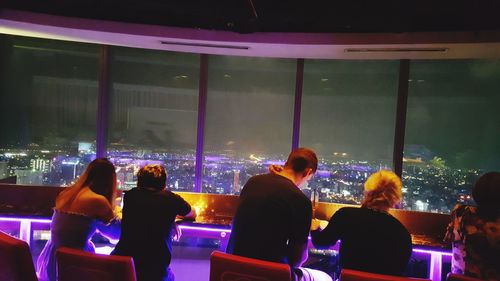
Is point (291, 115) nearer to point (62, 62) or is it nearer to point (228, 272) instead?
point (62, 62)

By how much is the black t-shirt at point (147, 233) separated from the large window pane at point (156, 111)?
8.75 feet

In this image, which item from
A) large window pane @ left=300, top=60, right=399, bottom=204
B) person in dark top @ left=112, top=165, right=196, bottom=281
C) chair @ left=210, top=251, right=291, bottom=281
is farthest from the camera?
large window pane @ left=300, top=60, right=399, bottom=204

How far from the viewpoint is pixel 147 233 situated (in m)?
2.17

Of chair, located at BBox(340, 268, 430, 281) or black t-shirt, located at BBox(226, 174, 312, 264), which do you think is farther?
black t-shirt, located at BBox(226, 174, 312, 264)

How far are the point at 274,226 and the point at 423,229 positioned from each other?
6.14 feet

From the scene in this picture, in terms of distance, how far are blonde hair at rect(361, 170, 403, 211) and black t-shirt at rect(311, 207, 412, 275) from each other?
0.09 m

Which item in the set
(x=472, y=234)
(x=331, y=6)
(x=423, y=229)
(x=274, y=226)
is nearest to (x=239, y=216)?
(x=274, y=226)

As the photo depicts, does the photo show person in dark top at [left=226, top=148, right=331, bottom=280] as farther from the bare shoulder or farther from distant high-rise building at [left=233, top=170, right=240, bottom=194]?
distant high-rise building at [left=233, top=170, right=240, bottom=194]

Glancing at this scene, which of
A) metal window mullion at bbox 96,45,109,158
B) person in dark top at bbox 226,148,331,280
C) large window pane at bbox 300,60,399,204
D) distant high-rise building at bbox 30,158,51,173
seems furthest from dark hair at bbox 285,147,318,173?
distant high-rise building at bbox 30,158,51,173

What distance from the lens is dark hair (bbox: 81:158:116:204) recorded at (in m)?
2.39

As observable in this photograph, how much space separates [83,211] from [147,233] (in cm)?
43

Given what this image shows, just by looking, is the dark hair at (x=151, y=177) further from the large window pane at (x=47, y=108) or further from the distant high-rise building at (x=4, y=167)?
the distant high-rise building at (x=4, y=167)

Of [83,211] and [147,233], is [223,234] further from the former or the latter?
[83,211]

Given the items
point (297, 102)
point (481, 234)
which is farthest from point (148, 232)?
point (297, 102)
